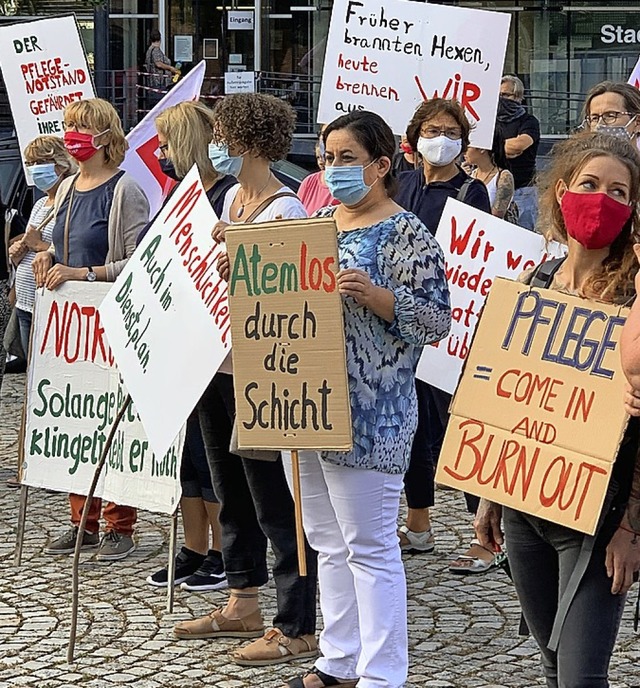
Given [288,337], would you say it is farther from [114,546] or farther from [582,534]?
[114,546]

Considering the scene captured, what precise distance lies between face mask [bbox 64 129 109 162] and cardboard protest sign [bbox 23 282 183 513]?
631mm

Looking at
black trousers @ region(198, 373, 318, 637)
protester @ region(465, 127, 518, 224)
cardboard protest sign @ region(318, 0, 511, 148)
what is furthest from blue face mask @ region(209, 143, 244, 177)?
cardboard protest sign @ region(318, 0, 511, 148)

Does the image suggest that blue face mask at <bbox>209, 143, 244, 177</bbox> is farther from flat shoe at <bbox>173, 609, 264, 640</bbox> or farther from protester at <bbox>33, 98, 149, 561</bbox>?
flat shoe at <bbox>173, 609, 264, 640</bbox>

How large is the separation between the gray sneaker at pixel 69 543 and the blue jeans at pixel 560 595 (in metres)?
3.41

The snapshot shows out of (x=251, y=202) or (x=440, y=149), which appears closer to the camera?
(x=251, y=202)

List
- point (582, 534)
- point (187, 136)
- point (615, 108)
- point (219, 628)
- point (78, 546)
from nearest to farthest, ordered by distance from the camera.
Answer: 1. point (582, 534)
2. point (78, 546)
3. point (219, 628)
4. point (187, 136)
5. point (615, 108)

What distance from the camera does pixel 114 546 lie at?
635 centimetres

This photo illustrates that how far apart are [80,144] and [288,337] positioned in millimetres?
2430

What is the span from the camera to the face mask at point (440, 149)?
6.31m

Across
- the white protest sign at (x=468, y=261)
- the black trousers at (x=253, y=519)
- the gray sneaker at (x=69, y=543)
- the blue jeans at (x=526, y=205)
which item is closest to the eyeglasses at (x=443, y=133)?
the white protest sign at (x=468, y=261)

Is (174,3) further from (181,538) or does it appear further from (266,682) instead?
(266,682)

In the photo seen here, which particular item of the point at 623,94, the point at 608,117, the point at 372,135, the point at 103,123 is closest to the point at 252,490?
the point at 372,135

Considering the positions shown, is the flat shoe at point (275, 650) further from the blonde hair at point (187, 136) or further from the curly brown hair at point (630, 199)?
the curly brown hair at point (630, 199)

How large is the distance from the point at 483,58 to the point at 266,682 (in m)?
4.36
